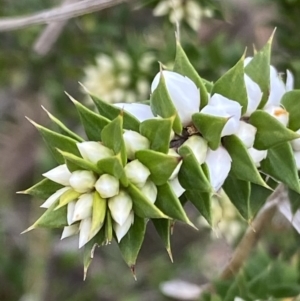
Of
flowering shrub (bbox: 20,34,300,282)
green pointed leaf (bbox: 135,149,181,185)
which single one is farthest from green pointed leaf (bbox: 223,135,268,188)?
green pointed leaf (bbox: 135,149,181,185)

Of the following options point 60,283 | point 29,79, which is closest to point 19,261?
point 60,283

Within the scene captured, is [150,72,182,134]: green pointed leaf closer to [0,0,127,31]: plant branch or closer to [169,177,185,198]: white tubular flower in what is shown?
[169,177,185,198]: white tubular flower

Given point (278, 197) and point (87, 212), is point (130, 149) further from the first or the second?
point (278, 197)

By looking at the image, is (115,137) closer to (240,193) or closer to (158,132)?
(158,132)

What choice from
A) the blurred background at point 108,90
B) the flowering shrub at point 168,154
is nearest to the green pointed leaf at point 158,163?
the flowering shrub at point 168,154

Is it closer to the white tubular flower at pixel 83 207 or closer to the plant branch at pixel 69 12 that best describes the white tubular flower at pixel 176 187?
the white tubular flower at pixel 83 207

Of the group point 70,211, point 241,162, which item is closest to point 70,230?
point 70,211
